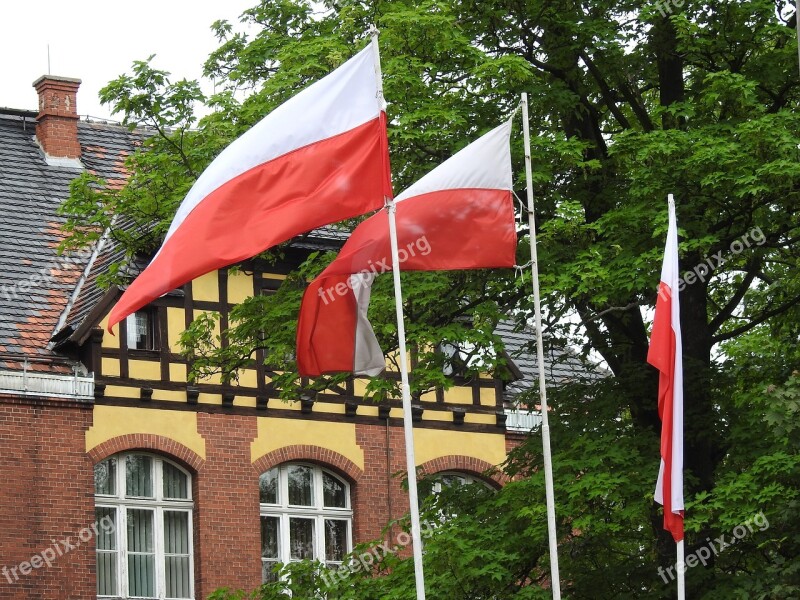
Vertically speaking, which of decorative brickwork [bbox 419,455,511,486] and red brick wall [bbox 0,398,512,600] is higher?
decorative brickwork [bbox 419,455,511,486]

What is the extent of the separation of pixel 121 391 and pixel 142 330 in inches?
48.0

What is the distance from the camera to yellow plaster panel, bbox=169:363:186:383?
1120 inches

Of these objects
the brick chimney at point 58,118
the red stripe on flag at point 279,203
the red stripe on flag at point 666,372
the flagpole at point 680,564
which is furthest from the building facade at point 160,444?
the red stripe on flag at point 279,203

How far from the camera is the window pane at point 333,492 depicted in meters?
29.8

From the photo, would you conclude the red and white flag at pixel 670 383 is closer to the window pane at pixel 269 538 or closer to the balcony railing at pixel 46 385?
the balcony railing at pixel 46 385

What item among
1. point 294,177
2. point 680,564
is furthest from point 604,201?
point 294,177

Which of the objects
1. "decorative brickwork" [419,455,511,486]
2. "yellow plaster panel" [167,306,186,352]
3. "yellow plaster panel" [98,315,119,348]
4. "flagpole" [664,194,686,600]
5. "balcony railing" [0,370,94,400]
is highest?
"yellow plaster panel" [167,306,186,352]

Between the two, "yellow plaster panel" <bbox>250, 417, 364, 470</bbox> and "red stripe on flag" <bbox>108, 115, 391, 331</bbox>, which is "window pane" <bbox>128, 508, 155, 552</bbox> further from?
"red stripe on flag" <bbox>108, 115, 391, 331</bbox>

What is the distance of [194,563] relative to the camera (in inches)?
1104

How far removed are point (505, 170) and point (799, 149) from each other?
421cm

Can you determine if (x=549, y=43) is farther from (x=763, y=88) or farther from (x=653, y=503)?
(x=653, y=503)

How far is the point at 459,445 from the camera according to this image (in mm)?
31047

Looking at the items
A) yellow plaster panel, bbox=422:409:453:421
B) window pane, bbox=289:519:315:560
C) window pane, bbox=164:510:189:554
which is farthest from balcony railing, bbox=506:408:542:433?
window pane, bbox=164:510:189:554

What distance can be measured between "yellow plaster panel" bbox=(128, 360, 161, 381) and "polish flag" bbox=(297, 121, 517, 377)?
12436 mm
